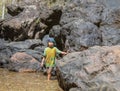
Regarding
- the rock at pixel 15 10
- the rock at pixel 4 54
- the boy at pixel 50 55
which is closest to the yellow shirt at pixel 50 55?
the boy at pixel 50 55

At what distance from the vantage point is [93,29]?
1728 cm

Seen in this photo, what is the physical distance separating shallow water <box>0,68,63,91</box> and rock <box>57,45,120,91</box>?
776 millimetres

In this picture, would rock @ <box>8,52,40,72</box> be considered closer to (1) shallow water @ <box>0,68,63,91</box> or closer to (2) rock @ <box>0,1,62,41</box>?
(1) shallow water @ <box>0,68,63,91</box>

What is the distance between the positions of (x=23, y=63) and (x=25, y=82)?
142 inches

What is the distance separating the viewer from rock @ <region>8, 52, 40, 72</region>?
15207 millimetres

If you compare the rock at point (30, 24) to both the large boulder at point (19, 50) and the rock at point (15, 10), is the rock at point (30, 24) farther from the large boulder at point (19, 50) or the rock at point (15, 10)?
the large boulder at point (19, 50)

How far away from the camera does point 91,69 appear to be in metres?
9.41

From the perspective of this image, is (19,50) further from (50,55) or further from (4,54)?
(50,55)

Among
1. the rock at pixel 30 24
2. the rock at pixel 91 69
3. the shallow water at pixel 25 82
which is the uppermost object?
the rock at pixel 91 69

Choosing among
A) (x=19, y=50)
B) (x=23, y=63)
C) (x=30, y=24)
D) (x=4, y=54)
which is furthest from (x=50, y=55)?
(x=30, y=24)

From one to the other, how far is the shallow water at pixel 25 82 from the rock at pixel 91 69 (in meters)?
0.78

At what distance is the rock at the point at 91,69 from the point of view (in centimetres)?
880

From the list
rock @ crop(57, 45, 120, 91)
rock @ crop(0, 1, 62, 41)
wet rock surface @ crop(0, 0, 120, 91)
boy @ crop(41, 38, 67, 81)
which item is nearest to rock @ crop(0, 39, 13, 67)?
wet rock surface @ crop(0, 0, 120, 91)

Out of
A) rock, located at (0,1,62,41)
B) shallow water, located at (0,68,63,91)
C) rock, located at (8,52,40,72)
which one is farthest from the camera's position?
rock, located at (0,1,62,41)
